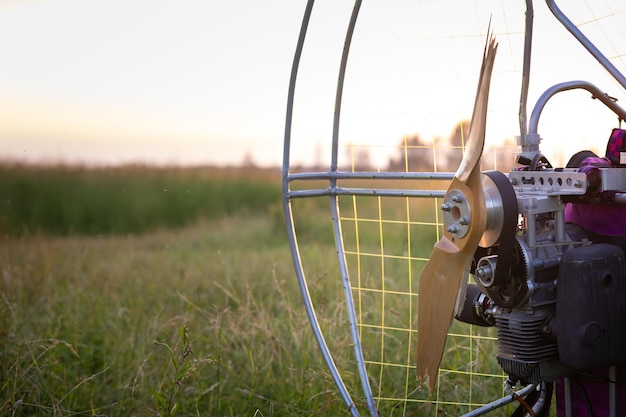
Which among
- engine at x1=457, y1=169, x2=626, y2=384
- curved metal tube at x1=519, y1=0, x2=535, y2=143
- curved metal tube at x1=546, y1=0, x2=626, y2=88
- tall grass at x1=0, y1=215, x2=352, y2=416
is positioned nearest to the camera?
engine at x1=457, y1=169, x2=626, y2=384

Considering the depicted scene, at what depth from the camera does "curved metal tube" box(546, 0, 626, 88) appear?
2312mm

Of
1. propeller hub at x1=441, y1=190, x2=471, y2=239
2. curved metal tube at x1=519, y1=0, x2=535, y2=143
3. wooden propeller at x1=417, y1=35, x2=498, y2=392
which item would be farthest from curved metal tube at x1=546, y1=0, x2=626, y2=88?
propeller hub at x1=441, y1=190, x2=471, y2=239

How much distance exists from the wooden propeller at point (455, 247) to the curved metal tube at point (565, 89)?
0.26 meters

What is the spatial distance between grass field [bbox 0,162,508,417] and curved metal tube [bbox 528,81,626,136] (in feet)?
4.80

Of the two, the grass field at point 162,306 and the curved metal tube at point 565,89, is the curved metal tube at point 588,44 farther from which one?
the grass field at point 162,306

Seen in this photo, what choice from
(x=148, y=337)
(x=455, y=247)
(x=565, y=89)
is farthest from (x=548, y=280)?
(x=148, y=337)

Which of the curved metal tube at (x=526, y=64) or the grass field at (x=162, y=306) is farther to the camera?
the grass field at (x=162, y=306)

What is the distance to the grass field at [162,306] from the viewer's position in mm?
3660

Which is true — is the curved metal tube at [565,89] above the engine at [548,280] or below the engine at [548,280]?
above

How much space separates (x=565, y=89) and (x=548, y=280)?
0.63 m

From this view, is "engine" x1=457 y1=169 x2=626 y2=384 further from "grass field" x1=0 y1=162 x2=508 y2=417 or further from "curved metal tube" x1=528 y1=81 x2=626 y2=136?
"grass field" x1=0 y1=162 x2=508 y2=417

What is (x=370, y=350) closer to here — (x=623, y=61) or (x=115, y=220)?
(x=623, y=61)

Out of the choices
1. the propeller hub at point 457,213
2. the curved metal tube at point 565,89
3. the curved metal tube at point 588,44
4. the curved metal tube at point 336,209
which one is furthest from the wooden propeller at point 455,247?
the curved metal tube at point 336,209

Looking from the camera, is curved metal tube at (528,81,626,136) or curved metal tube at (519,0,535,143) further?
curved metal tube at (519,0,535,143)
